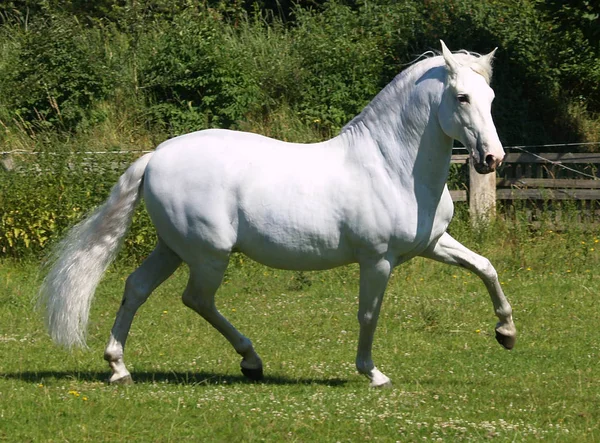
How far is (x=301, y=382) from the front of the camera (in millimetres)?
7160

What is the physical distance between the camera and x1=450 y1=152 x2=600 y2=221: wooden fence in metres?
13.0

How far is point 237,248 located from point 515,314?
12.3 feet

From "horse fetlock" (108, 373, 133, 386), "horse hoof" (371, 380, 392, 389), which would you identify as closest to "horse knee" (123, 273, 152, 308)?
"horse fetlock" (108, 373, 133, 386)

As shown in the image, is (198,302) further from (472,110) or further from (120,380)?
(472,110)

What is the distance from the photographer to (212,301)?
6.97 m

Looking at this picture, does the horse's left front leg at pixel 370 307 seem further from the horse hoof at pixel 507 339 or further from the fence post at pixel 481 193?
the fence post at pixel 481 193

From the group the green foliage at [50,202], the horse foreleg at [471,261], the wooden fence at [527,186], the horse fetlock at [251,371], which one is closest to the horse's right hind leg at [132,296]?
the horse fetlock at [251,371]

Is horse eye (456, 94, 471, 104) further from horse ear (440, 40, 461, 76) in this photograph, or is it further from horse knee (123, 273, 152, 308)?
horse knee (123, 273, 152, 308)

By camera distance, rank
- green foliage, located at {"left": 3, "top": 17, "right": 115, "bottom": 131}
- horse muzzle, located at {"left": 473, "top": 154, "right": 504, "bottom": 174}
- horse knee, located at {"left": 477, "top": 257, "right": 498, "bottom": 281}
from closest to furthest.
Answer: horse muzzle, located at {"left": 473, "top": 154, "right": 504, "bottom": 174}, horse knee, located at {"left": 477, "top": 257, "right": 498, "bottom": 281}, green foliage, located at {"left": 3, "top": 17, "right": 115, "bottom": 131}

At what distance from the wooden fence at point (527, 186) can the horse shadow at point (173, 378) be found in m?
6.19

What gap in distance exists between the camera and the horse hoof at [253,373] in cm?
716

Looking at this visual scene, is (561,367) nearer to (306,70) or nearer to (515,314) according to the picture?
(515,314)

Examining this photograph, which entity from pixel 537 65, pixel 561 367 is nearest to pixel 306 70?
pixel 537 65

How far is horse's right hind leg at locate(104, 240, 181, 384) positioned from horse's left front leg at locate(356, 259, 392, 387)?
4.36 ft
